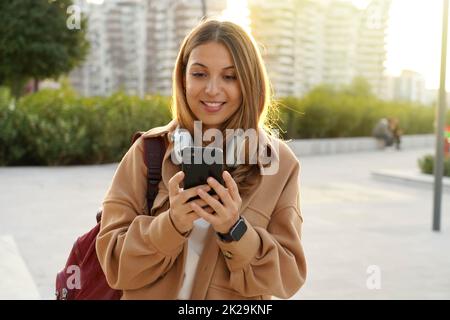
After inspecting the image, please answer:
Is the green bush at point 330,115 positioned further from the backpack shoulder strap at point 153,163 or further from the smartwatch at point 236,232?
the smartwatch at point 236,232

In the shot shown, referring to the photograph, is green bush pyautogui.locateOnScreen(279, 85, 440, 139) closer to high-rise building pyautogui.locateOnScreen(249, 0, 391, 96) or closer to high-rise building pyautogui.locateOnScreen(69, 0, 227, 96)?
high-rise building pyautogui.locateOnScreen(249, 0, 391, 96)

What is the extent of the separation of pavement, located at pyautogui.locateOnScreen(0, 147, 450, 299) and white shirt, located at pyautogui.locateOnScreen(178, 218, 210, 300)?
170 centimetres

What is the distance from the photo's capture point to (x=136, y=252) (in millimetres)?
1618

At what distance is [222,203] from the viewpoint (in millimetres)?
1501

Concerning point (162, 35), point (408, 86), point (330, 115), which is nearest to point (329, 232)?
point (330, 115)

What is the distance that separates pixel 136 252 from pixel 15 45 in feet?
75.8

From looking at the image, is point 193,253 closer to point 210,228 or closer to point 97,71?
point 210,228

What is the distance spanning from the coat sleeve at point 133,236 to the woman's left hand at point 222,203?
0.38ft

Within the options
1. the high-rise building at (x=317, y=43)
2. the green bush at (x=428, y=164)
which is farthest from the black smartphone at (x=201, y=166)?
the high-rise building at (x=317, y=43)

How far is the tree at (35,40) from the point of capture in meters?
23.0

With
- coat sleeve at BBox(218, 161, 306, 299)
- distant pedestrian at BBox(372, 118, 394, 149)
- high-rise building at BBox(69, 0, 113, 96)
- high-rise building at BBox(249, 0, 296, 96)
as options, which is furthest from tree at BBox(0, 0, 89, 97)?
high-rise building at BBox(69, 0, 113, 96)

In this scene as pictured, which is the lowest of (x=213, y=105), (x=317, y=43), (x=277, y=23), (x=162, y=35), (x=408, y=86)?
(x=408, y=86)

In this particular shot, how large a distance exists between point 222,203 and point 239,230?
3.7 inches
